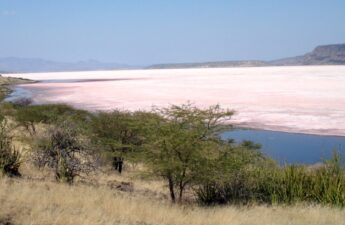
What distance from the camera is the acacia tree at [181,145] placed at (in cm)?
1200

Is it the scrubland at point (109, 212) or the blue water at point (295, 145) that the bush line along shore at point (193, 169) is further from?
the blue water at point (295, 145)

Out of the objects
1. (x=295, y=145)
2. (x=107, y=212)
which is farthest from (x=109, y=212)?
(x=295, y=145)

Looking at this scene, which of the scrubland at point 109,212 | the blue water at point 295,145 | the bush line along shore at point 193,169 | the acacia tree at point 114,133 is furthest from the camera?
the blue water at point 295,145

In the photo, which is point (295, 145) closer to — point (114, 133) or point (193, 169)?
point (114, 133)

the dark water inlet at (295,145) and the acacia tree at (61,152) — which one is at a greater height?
the acacia tree at (61,152)

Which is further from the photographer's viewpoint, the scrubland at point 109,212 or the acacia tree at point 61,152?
the acacia tree at point 61,152

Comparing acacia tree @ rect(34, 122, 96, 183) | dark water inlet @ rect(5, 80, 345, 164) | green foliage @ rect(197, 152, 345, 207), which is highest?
acacia tree @ rect(34, 122, 96, 183)

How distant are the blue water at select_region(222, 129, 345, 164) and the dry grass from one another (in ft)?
34.2

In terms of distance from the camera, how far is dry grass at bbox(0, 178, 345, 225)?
675 centimetres

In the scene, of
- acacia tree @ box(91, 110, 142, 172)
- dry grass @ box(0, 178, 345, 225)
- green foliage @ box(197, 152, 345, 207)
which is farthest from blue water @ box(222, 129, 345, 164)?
dry grass @ box(0, 178, 345, 225)

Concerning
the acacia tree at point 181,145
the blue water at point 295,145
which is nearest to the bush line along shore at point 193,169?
the acacia tree at point 181,145

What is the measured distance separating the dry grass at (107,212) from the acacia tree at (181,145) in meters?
2.00

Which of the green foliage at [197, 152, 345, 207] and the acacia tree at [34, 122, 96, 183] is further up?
the acacia tree at [34, 122, 96, 183]

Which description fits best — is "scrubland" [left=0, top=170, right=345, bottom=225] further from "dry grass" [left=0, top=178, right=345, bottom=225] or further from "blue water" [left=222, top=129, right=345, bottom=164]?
"blue water" [left=222, top=129, right=345, bottom=164]
